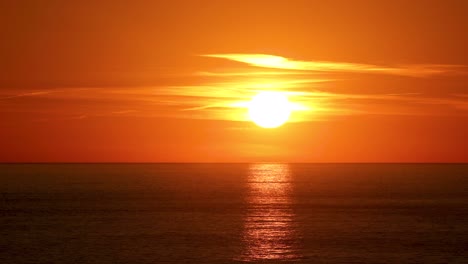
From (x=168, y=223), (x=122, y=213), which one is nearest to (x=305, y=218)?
(x=168, y=223)

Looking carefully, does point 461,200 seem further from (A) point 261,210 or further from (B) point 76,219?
(B) point 76,219

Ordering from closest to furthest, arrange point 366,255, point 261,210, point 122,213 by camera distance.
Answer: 1. point 366,255
2. point 122,213
3. point 261,210

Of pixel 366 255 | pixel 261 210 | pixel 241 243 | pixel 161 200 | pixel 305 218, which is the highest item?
pixel 161 200

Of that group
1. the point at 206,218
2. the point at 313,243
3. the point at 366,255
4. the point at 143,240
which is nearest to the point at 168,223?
the point at 206,218

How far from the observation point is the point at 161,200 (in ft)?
450

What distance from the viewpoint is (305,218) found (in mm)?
98938

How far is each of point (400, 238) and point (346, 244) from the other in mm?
8516

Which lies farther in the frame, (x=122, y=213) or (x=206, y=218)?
(x=122, y=213)

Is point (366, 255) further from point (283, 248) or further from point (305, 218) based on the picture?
point (305, 218)

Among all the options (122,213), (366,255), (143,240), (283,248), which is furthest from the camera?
(122,213)

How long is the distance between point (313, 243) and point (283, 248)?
4768 mm

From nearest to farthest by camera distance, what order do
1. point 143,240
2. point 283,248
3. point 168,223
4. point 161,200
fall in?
1. point 283,248
2. point 143,240
3. point 168,223
4. point 161,200

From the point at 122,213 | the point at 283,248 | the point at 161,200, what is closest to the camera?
the point at 283,248

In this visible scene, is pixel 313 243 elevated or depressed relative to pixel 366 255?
elevated
